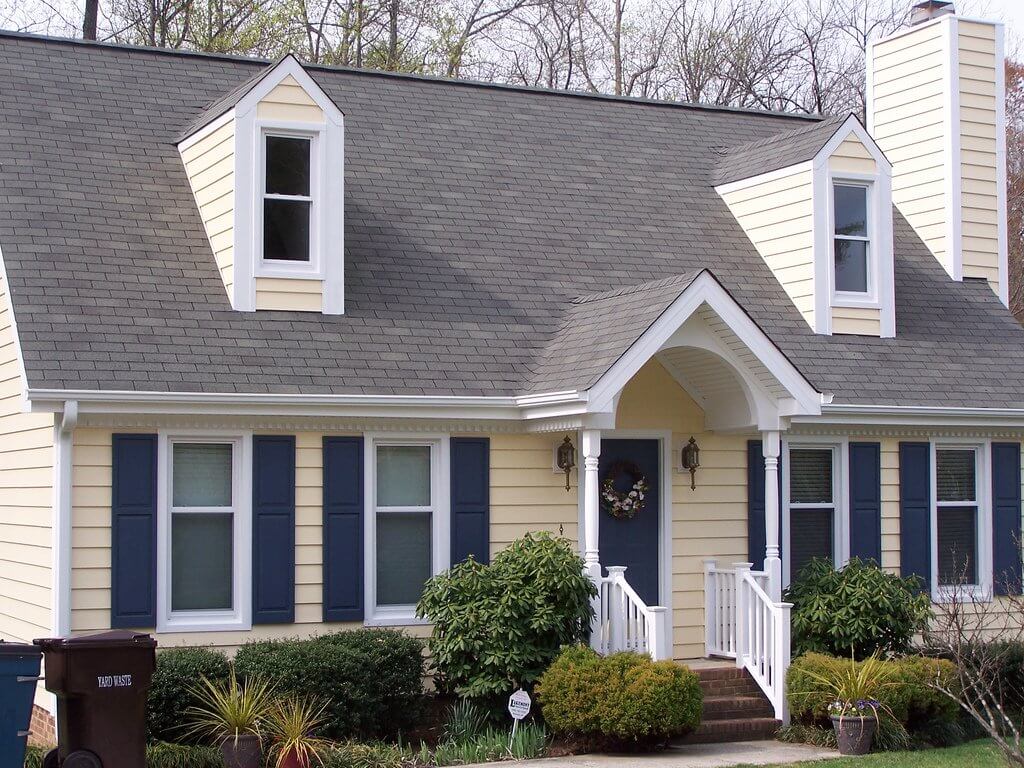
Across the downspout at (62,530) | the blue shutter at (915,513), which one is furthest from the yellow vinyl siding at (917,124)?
the downspout at (62,530)

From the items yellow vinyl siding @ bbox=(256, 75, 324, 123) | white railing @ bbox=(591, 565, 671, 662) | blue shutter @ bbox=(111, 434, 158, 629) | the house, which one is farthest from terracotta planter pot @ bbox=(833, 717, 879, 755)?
yellow vinyl siding @ bbox=(256, 75, 324, 123)

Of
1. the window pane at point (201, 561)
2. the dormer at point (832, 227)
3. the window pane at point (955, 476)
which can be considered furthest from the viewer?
the dormer at point (832, 227)

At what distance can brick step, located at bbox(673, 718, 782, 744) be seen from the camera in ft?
41.0

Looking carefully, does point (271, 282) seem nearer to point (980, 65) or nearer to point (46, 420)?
point (46, 420)

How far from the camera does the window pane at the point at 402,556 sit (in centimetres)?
1299

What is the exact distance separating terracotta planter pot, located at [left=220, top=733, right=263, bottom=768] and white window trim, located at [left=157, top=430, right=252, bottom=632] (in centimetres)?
154

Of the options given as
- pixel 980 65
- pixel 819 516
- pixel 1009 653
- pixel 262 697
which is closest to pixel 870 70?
pixel 980 65

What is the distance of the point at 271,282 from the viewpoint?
13312mm

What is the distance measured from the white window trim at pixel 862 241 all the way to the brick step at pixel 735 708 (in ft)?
15.6

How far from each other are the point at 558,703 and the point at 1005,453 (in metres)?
6.77

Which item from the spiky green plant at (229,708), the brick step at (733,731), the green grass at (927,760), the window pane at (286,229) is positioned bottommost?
the green grass at (927,760)

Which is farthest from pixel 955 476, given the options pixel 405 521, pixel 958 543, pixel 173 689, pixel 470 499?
pixel 173 689

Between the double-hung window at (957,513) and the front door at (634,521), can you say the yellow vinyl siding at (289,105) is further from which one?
the double-hung window at (957,513)

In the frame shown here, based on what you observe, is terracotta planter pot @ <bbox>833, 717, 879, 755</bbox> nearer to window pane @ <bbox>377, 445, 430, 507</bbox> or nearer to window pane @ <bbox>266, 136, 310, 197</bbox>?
window pane @ <bbox>377, 445, 430, 507</bbox>
